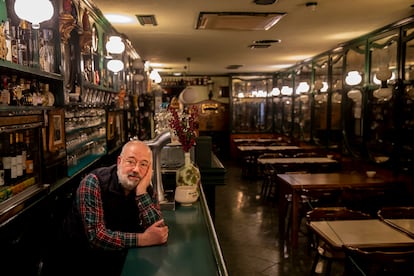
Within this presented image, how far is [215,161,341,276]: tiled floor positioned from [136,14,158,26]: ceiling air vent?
10.2ft

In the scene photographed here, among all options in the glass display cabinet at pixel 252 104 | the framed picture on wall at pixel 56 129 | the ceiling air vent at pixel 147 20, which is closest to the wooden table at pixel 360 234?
the framed picture on wall at pixel 56 129

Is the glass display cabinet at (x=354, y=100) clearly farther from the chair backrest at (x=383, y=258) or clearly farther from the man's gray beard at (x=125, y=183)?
the man's gray beard at (x=125, y=183)

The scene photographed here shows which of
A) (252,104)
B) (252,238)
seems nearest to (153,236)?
(252,238)

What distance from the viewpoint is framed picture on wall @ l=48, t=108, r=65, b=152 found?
3234mm

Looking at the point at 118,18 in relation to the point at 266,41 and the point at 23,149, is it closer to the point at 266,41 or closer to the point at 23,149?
the point at 23,149

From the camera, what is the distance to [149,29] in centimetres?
581

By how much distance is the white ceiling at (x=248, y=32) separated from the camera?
438cm

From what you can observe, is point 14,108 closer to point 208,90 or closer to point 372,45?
point 372,45

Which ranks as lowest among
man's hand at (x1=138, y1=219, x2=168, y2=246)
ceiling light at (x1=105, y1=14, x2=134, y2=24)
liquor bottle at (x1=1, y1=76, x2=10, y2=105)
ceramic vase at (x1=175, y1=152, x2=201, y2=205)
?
man's hand at (x1=138, y1=219, x2=168, y2=246)

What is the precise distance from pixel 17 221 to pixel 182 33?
4332 mm

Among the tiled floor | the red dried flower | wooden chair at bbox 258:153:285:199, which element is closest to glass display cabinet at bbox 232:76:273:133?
wooden chair at bbox 258:153:285:199

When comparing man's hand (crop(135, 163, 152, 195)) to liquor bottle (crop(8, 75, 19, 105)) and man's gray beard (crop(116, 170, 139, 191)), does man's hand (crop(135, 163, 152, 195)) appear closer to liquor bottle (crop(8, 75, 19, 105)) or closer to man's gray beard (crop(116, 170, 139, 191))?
man's gray beard (crop(116, 170, 139, 191))

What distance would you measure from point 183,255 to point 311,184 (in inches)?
127

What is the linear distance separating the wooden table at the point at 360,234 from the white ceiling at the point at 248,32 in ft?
7.95
